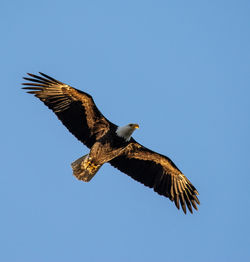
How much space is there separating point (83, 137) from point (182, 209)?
3.37 m

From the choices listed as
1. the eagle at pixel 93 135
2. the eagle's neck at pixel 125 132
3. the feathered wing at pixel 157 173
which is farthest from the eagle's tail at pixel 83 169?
the eagle's neck at pixel 125 132

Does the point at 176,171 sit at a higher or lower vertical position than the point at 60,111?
higher

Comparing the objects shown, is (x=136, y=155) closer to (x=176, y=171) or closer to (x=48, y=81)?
(x=176, y=171)

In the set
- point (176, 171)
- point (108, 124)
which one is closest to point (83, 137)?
point (108, 124)

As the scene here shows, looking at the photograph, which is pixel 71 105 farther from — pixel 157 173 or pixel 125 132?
pixel 157 173

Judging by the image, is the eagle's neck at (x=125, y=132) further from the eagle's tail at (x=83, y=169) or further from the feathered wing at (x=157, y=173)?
the eagle's tail at (x=83, y=169)

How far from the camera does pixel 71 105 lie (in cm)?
1410

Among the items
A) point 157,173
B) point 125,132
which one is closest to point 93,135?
point 125,132

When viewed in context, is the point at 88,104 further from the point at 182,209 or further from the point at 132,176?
the point at 182,209

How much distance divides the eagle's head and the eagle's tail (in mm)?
1043

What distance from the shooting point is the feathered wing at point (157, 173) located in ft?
49.5

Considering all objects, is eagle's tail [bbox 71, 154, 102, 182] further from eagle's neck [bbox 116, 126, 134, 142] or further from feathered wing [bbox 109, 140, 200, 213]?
eagle's neck [bbox 116, 126, 134, 142]

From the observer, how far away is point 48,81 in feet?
46.3

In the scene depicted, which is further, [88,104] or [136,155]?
[136,155]
